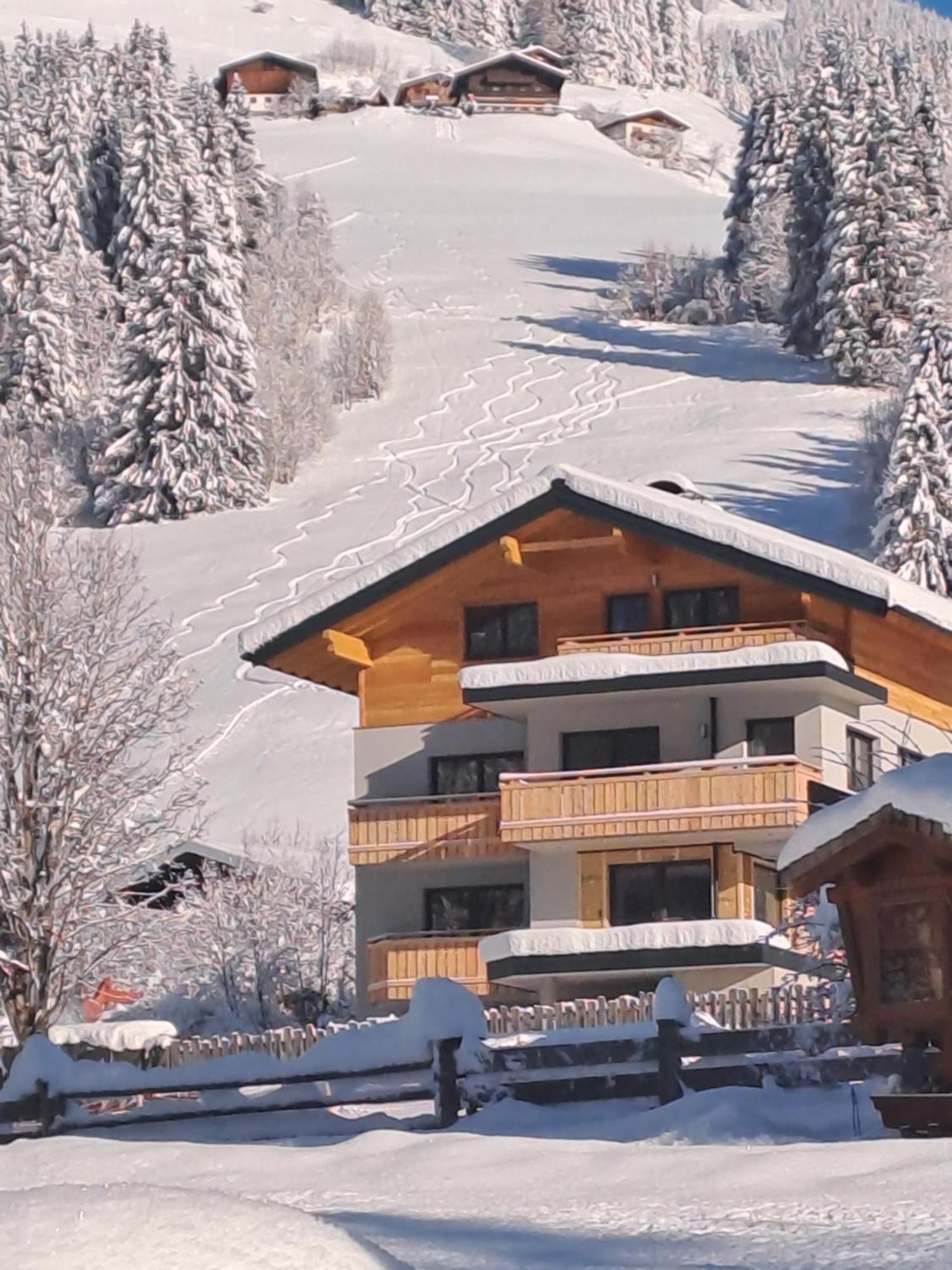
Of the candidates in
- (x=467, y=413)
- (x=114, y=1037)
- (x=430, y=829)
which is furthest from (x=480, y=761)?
(x=467, y=413)

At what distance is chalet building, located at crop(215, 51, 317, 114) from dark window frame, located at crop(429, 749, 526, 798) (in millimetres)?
121832

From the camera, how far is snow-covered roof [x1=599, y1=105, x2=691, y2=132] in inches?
5802

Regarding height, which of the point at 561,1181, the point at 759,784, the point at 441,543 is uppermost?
the point at 441,543

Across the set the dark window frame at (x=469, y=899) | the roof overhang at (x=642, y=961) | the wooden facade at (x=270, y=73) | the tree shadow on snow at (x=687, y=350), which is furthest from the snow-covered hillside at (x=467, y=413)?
the wooden facade at (x=270, y=73)

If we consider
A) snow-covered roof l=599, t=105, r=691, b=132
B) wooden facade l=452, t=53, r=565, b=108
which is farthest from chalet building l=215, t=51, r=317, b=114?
snow-covered roof l=599, t=105, r=691, b=132

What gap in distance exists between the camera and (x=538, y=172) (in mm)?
128375

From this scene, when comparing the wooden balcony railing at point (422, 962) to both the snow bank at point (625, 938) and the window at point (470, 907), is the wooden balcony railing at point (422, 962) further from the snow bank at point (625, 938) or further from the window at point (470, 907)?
the window at point (470, 907)

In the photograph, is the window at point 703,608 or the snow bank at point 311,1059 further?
the window at point 703,608

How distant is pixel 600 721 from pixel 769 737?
218 cm

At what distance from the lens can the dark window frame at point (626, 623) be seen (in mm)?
31453

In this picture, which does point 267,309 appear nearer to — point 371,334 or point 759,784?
point 371,334

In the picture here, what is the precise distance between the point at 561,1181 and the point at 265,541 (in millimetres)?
55721

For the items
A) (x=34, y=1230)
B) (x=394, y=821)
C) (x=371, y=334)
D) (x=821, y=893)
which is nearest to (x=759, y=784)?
(x=394, y=821)

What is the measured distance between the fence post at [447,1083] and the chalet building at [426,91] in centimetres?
13375
